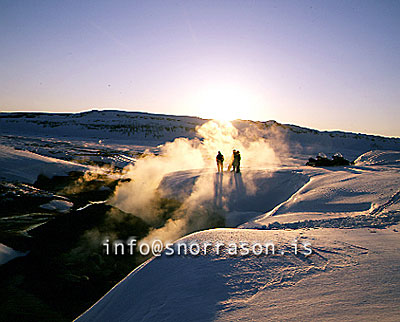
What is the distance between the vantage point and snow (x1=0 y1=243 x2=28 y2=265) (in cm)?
460

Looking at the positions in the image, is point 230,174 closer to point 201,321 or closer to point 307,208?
point 307,208

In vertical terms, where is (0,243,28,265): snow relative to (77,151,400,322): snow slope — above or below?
below

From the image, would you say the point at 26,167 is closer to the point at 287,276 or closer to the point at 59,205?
the point at 59,205

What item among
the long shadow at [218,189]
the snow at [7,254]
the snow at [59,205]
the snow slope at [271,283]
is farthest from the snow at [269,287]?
the snow at [59,205]

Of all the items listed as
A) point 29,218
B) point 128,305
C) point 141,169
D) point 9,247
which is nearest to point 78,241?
point 9,247

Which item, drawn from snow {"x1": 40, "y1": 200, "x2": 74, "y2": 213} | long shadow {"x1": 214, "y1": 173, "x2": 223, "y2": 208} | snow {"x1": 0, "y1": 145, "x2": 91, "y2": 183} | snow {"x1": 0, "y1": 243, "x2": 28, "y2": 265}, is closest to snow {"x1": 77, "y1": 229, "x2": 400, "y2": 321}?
snow {"x1": 0, "y1": 243, "x2": 28, "y2": 265}

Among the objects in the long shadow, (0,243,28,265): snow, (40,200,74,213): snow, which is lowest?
(0,243,28,265): snow

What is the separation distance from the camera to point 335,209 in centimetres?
507

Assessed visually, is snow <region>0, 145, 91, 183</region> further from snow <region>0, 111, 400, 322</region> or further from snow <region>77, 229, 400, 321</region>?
snow <region>77, 229, 400, 321</region>

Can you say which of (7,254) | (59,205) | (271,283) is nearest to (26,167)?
(59,205)

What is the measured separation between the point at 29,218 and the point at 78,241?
198 centimetres

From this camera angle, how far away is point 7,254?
15.6 ft

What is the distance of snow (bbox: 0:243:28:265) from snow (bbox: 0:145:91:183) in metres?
5.67

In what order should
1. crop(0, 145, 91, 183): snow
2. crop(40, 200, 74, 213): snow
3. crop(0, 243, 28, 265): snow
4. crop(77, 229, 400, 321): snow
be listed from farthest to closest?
crop(0, 145, 91, 183): snow → crop(40, 200, 74, 213): snow → crop(0, 243, 28, 265): snow → crop(77, 229, 400, 321): snow
